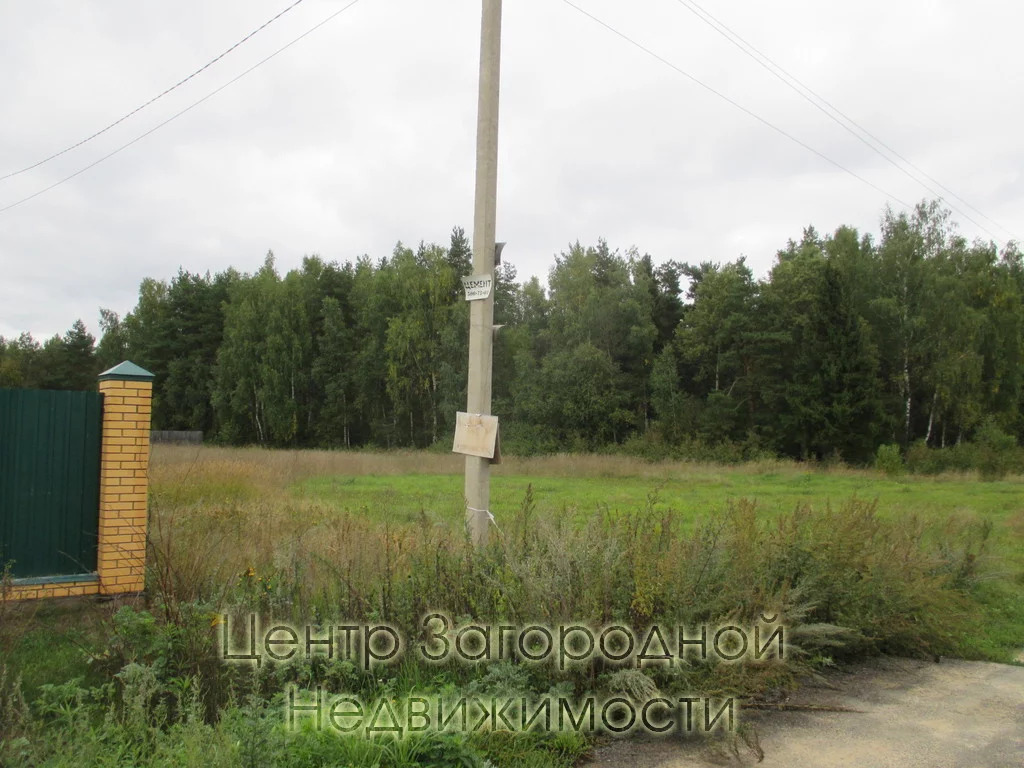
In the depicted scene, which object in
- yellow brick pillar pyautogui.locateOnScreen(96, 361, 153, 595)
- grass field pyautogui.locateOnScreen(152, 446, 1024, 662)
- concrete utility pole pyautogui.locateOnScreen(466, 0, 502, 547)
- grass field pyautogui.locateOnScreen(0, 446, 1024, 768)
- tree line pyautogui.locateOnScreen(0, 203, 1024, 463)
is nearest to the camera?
grass field pyautogui.locateOnScreen(0, 446, 1024, 768)

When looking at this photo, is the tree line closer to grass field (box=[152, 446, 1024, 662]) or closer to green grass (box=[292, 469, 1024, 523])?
grass field (box=[152, 446, 1024, 662])

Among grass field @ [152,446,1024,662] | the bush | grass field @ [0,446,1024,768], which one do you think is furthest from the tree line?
grass field @ [0,446,1024,768]

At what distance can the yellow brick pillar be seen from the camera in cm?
625

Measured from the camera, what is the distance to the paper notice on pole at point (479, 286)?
5.93 m

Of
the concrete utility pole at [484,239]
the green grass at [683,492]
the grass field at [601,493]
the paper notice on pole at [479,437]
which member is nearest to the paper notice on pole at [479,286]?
the concrete utility pole at [484,239]

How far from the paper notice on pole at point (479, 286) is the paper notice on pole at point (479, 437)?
3.15 ft

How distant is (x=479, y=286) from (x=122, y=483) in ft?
11.4

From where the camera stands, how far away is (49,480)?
6180 mm

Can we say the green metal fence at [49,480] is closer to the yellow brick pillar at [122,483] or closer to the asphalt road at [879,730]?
the yellow brick pillar at [122,483]

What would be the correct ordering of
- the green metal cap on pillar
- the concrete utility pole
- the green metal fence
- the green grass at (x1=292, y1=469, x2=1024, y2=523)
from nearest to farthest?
the concrete utility pole < the green metal fence < the green metal cap on pillar < the green grass at (x1=292, y1=469, x2=1024, y2=523)

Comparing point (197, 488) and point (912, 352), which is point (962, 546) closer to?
point (197, 488)

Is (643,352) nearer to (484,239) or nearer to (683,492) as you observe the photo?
(683,492)

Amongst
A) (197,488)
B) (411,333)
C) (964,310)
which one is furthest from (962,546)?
(411,333)

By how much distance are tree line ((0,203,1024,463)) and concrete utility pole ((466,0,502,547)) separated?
31.7m
